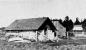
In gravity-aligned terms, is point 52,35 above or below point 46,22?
below

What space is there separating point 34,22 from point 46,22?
2689 millimetres

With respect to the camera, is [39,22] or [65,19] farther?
[65,19]

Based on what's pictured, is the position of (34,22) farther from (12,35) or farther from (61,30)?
(61,30)

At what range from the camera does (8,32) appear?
39344 millimetres

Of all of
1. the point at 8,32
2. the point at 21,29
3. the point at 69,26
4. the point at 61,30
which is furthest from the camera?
the point at 69,26

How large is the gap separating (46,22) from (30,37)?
16.9ft

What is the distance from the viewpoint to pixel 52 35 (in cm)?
3784

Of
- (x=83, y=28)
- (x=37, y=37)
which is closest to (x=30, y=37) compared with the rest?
(x=37, y=37)

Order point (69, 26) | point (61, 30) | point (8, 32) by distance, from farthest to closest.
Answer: point (69, 26)
point (61, 30)
point (8, 32)

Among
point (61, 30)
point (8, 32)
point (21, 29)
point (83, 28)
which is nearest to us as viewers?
point (21, 29)

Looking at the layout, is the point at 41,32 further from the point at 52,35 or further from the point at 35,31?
the point at 52,35

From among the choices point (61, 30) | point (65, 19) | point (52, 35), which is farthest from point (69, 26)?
point (52, 35)

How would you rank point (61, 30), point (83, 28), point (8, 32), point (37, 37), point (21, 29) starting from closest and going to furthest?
point (37, 37), point (21, 29), point (8, 32), point (61, 30), point (83, 28)

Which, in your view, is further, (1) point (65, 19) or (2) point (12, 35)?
(1) point (65, 19)
